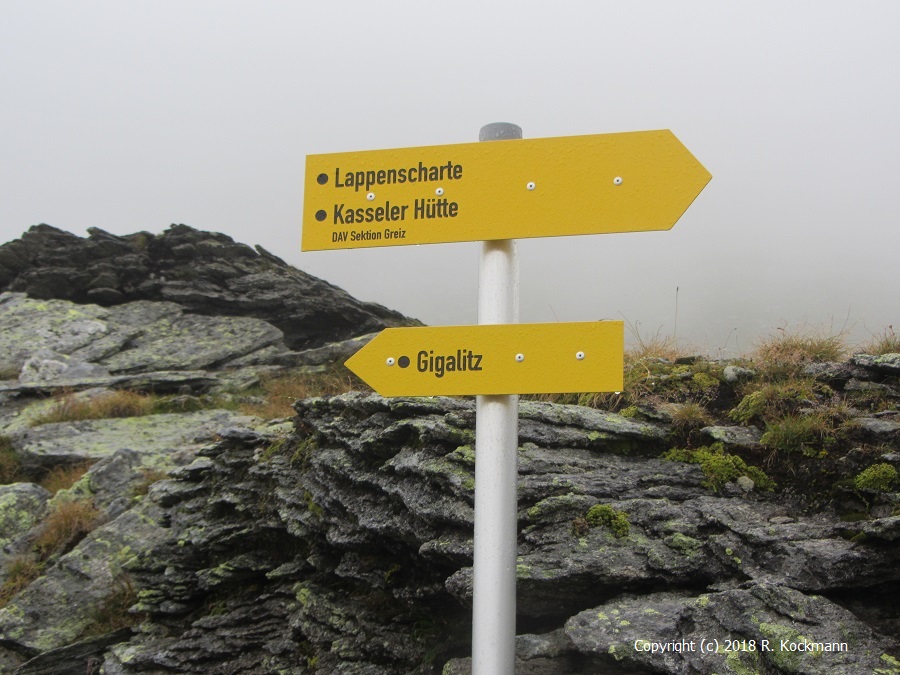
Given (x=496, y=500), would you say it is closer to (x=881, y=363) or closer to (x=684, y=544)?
(x=684, y=544)

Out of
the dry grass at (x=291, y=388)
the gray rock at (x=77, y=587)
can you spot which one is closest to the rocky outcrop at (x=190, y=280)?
the dry grass at (x=291, y=388)

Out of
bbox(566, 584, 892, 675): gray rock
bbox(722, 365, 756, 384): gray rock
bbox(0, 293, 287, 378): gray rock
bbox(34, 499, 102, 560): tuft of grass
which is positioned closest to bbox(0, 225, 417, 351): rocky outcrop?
bbox(0, 293, 287, 378): gray rock

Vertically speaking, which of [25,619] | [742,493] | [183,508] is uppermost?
[742,493]

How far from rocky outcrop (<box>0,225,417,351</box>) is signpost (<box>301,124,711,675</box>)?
48.4 feet

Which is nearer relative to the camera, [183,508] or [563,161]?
[563,161]

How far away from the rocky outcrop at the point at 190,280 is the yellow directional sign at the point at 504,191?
578 inches

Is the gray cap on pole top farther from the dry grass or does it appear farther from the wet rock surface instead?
the dry grass

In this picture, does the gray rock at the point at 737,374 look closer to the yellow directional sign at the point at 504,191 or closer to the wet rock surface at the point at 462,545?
the wet rock surface at the point at 462,545

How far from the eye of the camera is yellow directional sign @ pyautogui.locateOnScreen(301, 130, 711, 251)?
3.36m

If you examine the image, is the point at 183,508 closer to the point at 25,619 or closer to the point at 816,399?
the point at 25,619

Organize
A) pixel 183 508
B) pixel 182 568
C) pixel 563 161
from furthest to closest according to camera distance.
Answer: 1. pixel 183 508
2. pixel 182 568
3. pixel 563 161

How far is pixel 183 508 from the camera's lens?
7891 millimetres

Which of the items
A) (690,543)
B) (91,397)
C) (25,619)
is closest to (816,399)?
(690,543)

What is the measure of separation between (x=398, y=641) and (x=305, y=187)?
3.90 metres
